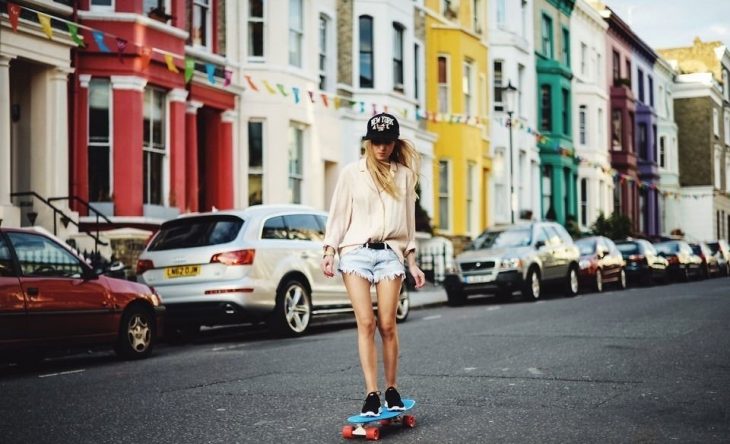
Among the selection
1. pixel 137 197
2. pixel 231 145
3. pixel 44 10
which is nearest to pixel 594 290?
pixel 231 145

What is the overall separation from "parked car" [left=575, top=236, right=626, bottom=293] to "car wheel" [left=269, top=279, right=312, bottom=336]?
42.7ft

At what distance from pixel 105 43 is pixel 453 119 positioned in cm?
1620

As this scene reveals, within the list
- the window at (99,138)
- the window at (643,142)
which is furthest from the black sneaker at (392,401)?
the window at (643,142)

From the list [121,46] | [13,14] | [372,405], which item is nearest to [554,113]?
[121,46]

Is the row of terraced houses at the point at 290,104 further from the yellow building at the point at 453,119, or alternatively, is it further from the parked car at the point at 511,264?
the parked car at the point at 511,264

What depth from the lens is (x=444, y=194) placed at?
35156 millimetres

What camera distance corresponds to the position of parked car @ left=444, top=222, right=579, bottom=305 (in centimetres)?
2253

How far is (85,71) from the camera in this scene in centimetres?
2022

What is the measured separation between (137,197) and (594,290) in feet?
43.5

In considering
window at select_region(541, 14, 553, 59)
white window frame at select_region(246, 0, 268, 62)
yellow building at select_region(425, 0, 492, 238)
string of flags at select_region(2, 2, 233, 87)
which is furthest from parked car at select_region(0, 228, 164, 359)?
window at select_region(541, 14, 553, 59)

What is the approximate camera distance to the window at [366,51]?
3011 cm

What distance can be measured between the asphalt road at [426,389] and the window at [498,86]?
25.4m

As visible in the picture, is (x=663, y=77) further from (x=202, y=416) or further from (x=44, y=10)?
(x=202, y=416)

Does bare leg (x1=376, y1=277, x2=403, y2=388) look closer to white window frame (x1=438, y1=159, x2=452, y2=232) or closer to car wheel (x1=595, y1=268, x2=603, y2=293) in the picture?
car wheel (x1=595, y1=268, x2=603, y2=293)
